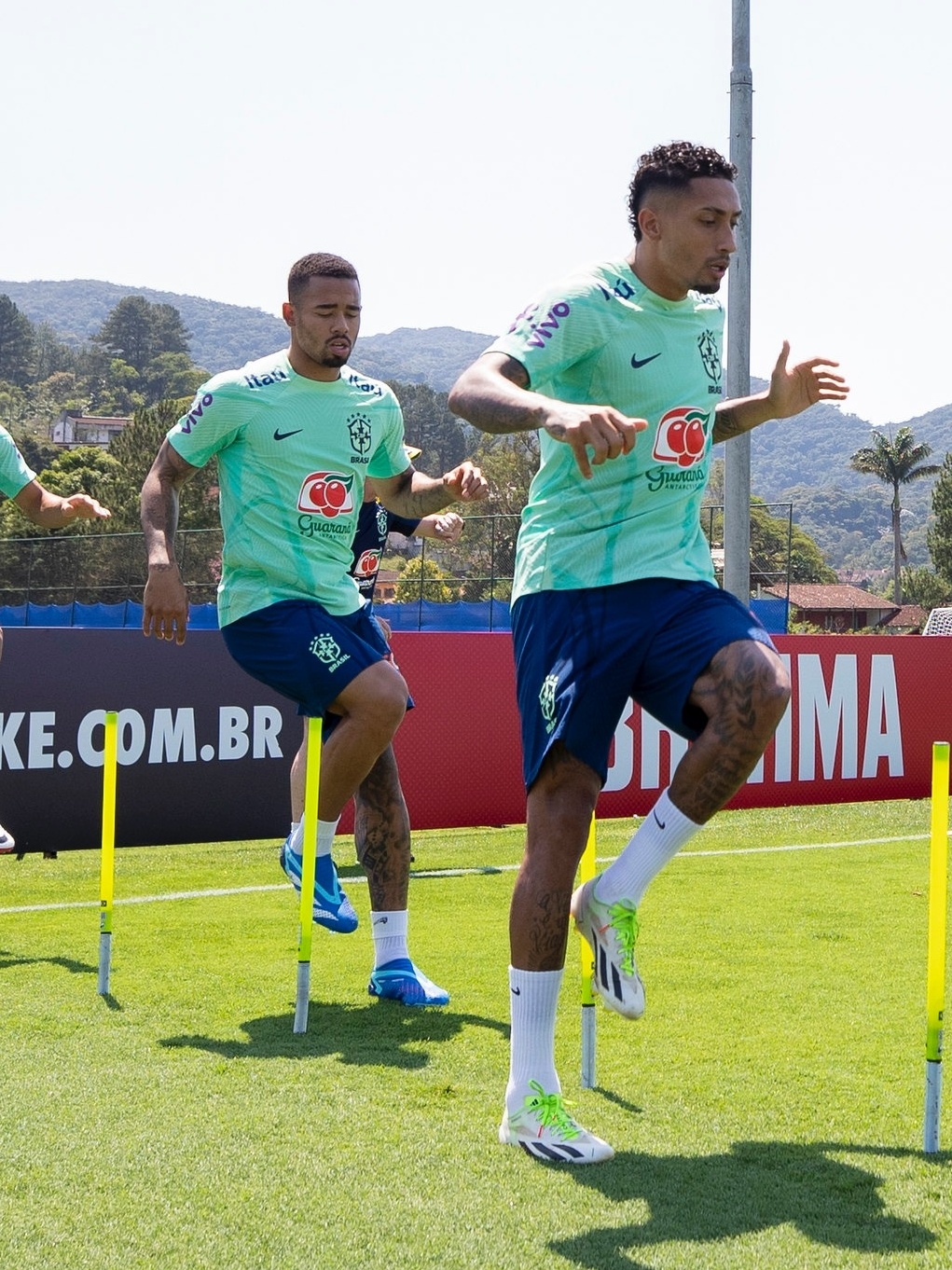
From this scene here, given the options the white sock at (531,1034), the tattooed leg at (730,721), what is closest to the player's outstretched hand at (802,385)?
the tattooed leg at (730,721)

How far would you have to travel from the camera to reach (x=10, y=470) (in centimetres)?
603

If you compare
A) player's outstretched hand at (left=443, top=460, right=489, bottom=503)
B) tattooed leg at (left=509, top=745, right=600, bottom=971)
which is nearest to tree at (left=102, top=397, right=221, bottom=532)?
player's outstretched hand at (left=443, top=460, right=489, bottom=503)

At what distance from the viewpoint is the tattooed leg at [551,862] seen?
123 inches

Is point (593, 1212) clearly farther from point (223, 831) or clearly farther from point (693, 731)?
point (223, 831)

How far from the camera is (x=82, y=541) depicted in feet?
108

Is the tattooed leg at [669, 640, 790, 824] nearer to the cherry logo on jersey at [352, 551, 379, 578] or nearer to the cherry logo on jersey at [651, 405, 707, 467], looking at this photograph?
the cherry logo on jersey at [651, 405, 707, 467]

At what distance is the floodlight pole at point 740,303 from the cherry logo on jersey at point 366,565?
7912 mm

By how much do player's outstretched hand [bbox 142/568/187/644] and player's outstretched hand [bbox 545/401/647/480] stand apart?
182cm

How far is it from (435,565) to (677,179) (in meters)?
36.4

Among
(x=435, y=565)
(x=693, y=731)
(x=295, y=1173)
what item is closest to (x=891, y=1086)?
(x=693, y=731)

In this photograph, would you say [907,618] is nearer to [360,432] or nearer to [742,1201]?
[360,432]

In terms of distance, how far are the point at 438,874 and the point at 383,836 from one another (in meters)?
3.50

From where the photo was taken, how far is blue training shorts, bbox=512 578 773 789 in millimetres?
3154

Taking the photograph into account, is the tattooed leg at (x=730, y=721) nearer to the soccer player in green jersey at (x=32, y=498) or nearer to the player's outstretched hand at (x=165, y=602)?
the player's outstretched hand at (x=165, y=602)
